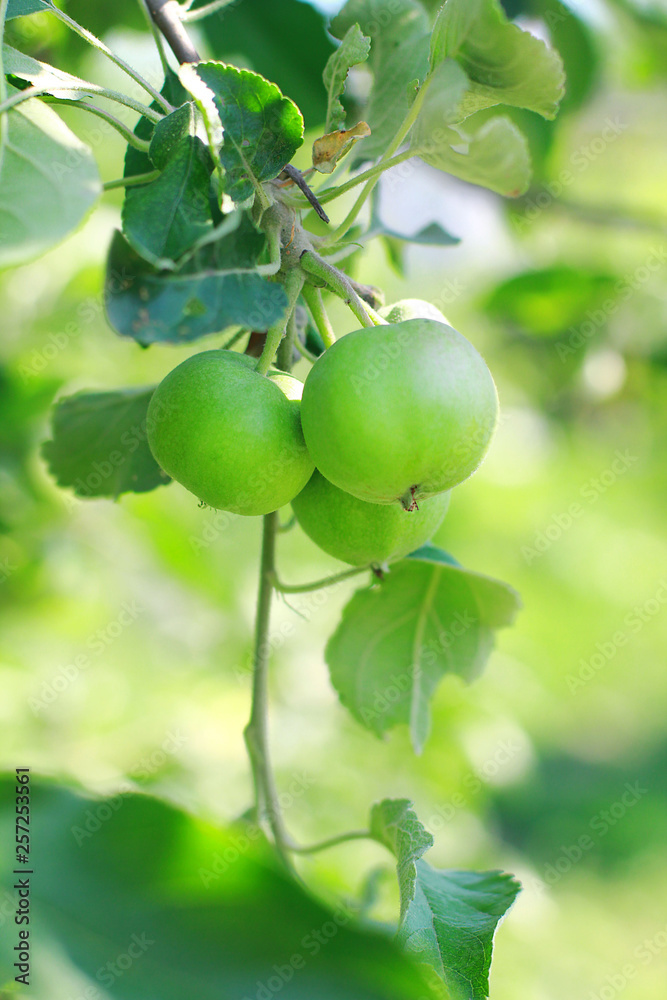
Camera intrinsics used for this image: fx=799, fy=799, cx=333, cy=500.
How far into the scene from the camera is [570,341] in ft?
10.9

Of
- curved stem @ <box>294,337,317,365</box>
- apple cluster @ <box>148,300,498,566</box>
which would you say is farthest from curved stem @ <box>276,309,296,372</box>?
apple cluster @ <box>148,300,498,566</box>

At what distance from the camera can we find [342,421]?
826 mm

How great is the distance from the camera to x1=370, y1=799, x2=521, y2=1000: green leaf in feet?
2.99

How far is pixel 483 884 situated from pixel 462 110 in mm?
1048

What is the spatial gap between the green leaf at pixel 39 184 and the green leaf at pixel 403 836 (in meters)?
0.78

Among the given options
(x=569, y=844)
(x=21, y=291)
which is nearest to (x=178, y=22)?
(x=21, y=291)

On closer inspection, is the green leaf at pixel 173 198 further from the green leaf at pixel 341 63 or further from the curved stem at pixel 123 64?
the green leaf at pixel 341 63

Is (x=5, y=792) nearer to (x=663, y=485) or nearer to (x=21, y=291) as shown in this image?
(x=21, y=291)

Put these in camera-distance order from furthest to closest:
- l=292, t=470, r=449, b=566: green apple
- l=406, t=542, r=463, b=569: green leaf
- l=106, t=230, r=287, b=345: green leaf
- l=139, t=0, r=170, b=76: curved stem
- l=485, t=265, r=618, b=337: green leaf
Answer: l=485, t=265, r=618, b=337: green leaf < l=406, t=542, r=463, b=569: green leaf < l=139, t=0, r=170, b=76: curved stem < l=292, t=470, r=449, b=566: green apple < l=106, t=230, r=287, b=345: green leaf

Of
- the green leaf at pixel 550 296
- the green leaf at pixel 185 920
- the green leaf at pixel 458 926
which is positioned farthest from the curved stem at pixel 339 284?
the green leaf at pixel 550 296

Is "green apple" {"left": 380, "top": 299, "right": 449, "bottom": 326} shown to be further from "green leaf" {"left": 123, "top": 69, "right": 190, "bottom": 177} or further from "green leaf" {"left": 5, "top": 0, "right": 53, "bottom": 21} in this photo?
"green leaf" {"left": 5, "top": 0, "right": 53, "bottom": 21}

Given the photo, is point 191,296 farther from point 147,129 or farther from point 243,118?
point 147,129

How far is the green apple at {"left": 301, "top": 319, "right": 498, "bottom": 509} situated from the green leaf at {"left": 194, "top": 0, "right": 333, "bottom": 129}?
0.99 metres

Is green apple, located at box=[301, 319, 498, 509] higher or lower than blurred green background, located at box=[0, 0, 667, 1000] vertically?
higher
